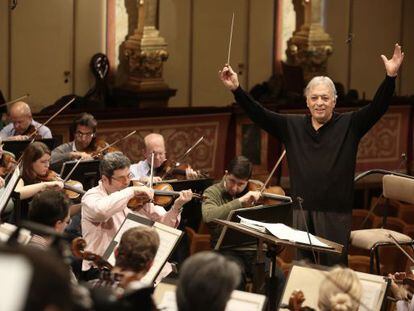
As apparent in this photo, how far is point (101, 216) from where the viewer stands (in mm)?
5316

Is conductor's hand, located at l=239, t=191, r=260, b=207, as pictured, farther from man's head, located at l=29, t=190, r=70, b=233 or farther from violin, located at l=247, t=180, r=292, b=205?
man's head, located at l=29, t=190, r=70, b=233

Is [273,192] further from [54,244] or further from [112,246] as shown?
[54,244]

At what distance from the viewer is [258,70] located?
12.3 meters

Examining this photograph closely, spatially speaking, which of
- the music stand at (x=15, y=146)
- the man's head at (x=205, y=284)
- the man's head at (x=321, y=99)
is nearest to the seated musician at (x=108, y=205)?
the man's head at (x=321, y=99)

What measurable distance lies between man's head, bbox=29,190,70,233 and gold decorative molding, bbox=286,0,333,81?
815 centimetres

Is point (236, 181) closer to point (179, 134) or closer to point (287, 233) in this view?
point (287, 233)

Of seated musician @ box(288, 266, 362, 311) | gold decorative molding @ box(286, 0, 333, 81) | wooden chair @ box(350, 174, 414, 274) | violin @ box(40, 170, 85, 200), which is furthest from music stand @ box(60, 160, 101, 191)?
gold decorative molding @ box(286, 0, 333, 81)

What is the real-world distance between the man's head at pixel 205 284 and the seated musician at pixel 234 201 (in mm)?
3085

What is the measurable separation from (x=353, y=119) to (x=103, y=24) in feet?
21.3

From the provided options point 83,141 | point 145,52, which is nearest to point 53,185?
point 83,141

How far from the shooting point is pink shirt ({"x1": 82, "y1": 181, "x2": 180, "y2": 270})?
5281 mm

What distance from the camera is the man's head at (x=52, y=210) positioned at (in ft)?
14.0

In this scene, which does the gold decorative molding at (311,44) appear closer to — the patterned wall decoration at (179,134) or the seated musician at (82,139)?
Answer: the patterned wall decoration at (179,134)

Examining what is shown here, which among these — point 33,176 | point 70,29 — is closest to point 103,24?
point 70,29
